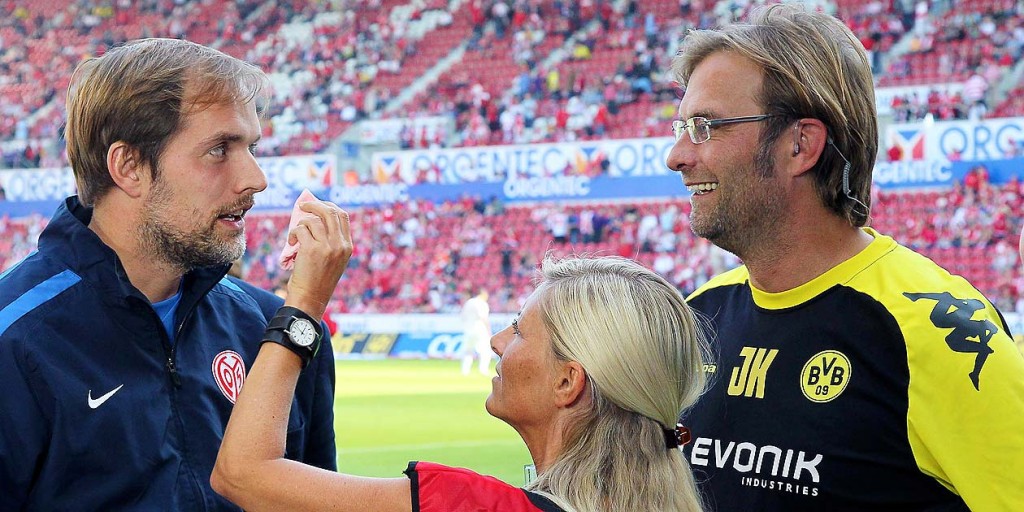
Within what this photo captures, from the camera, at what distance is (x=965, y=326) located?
2.50m

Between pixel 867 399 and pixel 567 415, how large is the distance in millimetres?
788

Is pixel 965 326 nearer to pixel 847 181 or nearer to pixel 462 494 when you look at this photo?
pixel 847 181

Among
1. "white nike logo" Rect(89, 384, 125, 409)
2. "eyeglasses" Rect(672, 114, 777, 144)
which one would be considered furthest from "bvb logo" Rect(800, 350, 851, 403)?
"white nike logo" Rect(89, 384, 125, 409)

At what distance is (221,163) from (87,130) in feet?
1.07

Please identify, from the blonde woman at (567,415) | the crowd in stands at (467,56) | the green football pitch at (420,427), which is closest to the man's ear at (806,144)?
the blonde woman at (567,415)

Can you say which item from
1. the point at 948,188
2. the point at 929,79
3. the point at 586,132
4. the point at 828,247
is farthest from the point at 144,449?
the point at 586,132

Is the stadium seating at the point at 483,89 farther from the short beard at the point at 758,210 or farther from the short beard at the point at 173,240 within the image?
the short beard at the point at 173,240

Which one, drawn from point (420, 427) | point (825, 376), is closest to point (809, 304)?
point (825, 376)

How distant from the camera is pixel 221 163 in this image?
2.74m

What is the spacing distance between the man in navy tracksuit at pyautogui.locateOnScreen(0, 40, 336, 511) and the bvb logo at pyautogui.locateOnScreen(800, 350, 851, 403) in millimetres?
1339

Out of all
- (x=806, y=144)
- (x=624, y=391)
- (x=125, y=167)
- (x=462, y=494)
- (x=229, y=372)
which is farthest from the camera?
(x=806, y=144)

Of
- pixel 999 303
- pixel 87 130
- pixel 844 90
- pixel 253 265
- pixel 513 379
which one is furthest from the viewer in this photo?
pixel 253 265

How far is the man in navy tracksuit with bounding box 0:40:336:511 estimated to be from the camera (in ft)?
7.85

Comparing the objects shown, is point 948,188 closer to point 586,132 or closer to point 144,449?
point 586,132
